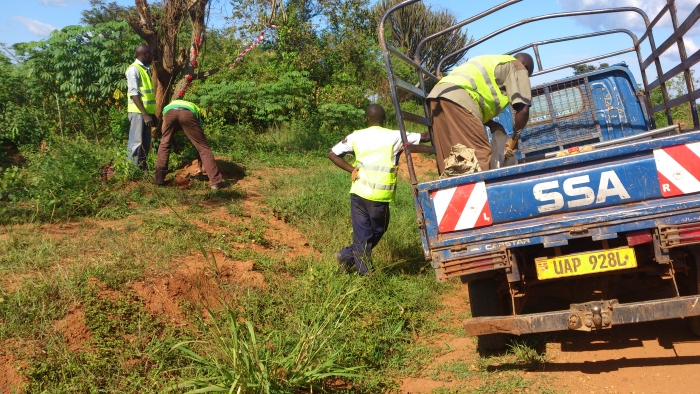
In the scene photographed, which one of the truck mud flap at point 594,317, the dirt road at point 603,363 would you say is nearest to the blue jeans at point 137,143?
the dirt road at point 603,363

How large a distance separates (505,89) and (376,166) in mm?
1206

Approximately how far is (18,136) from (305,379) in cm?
652

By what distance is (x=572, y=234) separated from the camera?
3.54 metres

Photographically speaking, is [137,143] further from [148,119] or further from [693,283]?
[693,283]

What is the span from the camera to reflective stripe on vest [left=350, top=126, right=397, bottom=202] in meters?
5.19

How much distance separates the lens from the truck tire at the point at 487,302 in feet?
13.5

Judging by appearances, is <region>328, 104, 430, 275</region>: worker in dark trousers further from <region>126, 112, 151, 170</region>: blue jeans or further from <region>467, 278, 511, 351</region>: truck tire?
<region>126, 112, 151, 170</region>: blue jeans

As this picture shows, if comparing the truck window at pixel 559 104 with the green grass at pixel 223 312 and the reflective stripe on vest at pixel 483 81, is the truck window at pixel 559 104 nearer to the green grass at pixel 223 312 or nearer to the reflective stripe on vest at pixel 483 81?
the green grass at pixel 223 312

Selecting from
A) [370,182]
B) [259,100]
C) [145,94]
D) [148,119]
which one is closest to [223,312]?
[370,182]

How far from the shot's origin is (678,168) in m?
3.44

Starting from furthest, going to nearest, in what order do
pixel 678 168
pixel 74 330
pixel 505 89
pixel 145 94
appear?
pixel 145 94 → pixel 505 89 → pixel 74 330 → pixel 678 168

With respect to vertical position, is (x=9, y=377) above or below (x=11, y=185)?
below

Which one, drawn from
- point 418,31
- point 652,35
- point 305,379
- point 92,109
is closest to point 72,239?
point 305,379

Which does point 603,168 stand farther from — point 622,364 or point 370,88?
point 370,88
